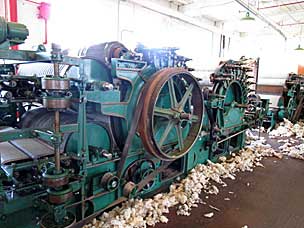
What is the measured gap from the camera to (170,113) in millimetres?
2000

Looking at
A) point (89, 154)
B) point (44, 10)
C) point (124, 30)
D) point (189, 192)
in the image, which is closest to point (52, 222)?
point (89, 154)

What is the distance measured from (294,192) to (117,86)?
6.50 ft

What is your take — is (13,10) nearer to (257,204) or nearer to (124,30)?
(124,30)

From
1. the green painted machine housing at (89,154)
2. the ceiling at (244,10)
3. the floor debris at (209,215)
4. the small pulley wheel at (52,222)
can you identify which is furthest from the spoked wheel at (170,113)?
the ceiling at (244,10)

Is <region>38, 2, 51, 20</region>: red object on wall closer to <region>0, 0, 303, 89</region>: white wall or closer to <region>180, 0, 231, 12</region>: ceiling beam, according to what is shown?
<region>0, 0, 303, 89</region>: white wall

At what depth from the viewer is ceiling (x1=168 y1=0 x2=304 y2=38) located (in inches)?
243

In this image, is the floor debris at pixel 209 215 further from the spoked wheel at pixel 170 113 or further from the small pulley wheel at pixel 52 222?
the small pulley wheel at pixel 52 222

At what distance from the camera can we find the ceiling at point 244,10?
6183mm

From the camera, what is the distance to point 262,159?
340 centimetres

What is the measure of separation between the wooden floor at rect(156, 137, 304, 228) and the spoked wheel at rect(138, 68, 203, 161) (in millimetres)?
507

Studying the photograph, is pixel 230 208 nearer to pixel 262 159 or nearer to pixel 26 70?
pixel 262 159

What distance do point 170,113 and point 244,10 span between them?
5666 mm

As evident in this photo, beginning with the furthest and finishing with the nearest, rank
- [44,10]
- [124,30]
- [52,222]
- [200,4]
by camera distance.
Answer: [200,4] < [124,30] < [44,10] < [52,222]

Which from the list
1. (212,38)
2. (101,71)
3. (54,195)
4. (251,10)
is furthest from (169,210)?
(212,38)
